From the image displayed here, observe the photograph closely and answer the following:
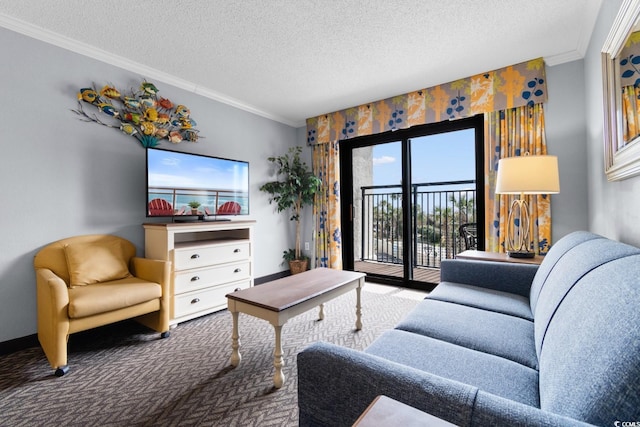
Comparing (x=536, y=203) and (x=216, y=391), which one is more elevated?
(x=536, y=203)

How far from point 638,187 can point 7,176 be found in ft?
12.6

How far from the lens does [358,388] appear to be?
29.5 inches

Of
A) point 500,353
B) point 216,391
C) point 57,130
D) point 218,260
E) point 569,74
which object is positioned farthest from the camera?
point 218,260

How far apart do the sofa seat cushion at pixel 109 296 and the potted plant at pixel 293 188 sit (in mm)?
2013

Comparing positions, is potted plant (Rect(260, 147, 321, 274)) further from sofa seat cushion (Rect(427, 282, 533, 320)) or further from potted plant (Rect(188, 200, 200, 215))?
sofa seat cushion (Rect(427, 282, 533, 320))

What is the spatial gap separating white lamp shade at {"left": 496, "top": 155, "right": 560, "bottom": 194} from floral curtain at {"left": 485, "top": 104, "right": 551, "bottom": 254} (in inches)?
24.7

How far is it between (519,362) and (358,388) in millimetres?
759

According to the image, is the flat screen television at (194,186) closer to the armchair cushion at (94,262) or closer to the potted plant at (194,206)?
the potted plant at (194,206)

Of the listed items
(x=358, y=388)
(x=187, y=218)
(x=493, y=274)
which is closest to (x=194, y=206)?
(x=187, y=218)

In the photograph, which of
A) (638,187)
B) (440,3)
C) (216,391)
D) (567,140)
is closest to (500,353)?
(638,187)

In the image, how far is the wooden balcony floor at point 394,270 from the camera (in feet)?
12.6

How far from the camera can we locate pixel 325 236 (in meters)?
4.21

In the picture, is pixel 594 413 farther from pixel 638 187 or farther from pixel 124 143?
pixel 124 143

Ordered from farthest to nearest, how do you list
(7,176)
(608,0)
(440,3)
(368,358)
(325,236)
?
1. (325,236)
2. (7,176)
3. (440,3)
4. (608,0)
5. (368,358)
